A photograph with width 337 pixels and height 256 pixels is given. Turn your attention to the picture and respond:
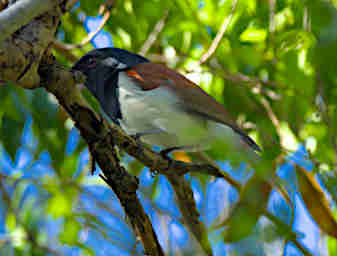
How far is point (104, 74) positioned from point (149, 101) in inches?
10.1

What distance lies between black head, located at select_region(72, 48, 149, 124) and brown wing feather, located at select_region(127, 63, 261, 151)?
8cm

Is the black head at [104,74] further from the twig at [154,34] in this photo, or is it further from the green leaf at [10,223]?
the green leaf at [10,223]

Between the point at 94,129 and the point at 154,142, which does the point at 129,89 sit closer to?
the point at 154,142

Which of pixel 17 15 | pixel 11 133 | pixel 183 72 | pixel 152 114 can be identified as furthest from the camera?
pixel 183 72

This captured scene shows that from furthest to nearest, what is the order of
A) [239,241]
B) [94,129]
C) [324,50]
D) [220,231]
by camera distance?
[94,129]
[220,231]
[239,241]
[324,50]

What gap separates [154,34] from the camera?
2.74 m

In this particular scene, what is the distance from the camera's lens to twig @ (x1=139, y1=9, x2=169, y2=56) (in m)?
2.58

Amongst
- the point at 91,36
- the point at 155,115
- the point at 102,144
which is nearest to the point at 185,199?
the point at 155,115

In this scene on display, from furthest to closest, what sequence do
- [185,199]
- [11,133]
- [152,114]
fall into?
1. [11,133]
2. [152,114]
3. [185,199]

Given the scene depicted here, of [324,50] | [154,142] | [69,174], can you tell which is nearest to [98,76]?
[154,142]

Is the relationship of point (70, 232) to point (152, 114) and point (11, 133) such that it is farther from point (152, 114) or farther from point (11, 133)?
point (152, 114)

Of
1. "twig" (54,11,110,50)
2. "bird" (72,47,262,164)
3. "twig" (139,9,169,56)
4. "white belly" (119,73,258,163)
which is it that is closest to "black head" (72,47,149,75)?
"bird" (72,47,262,164)

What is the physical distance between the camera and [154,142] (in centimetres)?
202

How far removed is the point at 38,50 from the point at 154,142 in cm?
91
